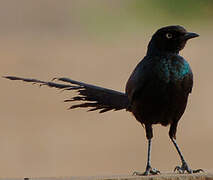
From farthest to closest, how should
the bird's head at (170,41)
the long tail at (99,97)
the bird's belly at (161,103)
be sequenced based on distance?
the long tail at (99,97) → the bird's head at (170,41) → the bird's belly at (161,103)

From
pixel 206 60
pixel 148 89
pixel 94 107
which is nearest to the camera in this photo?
pixel 148 89

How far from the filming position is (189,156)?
37.3 feet

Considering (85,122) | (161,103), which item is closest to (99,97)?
(161,103)

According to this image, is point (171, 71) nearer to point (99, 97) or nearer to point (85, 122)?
point (99, 97)

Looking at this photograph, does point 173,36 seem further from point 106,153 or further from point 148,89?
point 106,153

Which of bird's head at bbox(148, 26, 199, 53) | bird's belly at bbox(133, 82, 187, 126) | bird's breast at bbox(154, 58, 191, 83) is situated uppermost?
bird's head at bbox(148, 26, 199, 53)

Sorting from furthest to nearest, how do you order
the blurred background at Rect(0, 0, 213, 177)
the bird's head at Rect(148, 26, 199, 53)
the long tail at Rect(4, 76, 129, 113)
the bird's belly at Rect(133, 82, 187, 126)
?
the blurred background at Rect(0, 0, 213, 177) < the long tail at Rect(4, 76, 129, 113) < the bird's head at Rect(148, 26, 199, 53) < the bird's belly at Rect(133, 82, 187, 126)

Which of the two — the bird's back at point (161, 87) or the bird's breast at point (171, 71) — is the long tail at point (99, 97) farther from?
the bird's breast at point (171, 71)

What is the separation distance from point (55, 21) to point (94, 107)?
1966 cm

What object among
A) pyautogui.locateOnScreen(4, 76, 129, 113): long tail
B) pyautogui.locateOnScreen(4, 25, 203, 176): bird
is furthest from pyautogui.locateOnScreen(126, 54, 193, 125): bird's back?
pyautogui.locateOnScreen(4, 76, 129, 113): long tail

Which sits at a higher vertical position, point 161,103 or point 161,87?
point 161,87

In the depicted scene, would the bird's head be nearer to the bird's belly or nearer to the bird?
the bird

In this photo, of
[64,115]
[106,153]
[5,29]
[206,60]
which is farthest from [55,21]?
[106,153]

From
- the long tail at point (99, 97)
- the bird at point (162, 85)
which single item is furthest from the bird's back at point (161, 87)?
the long tail at point (99, 97)
